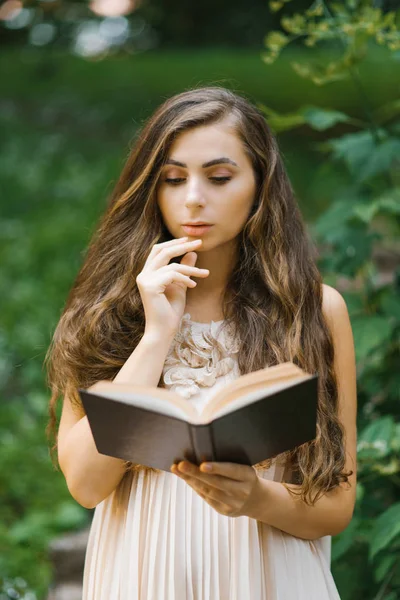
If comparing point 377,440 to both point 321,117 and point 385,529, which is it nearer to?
point 385,529

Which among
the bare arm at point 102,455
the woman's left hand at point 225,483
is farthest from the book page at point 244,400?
the bare arm at point 102,455

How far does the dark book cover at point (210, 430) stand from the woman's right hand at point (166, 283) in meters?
0.33

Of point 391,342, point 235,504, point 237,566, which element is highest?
point 235,504

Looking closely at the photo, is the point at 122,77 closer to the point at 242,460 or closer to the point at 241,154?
the point at 241,154

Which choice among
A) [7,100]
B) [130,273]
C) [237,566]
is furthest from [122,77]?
[237,566]

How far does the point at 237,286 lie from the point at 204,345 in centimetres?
21

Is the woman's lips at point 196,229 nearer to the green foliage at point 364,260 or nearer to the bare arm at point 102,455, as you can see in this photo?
the bare arm at point 102,455

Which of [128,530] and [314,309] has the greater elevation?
[314,309]

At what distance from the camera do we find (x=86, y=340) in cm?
205

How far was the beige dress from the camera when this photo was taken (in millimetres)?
1843

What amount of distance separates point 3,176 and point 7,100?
1.76 meters

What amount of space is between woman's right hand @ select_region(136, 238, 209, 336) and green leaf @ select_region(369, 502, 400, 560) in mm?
940

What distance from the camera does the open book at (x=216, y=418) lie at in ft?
4.90

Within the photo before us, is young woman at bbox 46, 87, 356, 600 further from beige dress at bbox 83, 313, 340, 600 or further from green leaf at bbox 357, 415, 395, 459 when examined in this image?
green leaf at bbox 357, 415, 395, 459
